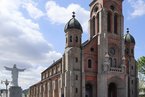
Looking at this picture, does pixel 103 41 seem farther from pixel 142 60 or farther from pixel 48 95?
pixel 48 95

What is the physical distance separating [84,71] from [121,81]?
28.0 ft

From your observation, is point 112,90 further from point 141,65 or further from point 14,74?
point 14,74

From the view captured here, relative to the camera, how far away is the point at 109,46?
222ft

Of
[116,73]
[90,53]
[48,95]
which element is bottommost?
[48,95]

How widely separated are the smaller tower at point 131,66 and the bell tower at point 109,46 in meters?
3.57

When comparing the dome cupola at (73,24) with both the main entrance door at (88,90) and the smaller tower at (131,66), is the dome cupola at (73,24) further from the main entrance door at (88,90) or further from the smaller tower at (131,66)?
the smaller tower at (131,66)

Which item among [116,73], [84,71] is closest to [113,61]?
[116,73]

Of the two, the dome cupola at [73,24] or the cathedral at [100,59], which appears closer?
the cathedral at [100,59]

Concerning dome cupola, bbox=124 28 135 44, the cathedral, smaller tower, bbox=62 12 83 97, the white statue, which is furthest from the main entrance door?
the white statue

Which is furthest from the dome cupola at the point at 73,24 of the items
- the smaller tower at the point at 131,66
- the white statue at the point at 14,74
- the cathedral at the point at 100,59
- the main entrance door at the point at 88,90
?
the white statue at the point at 14,74

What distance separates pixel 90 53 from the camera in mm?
65938

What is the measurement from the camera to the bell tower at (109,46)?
6462 centimetres

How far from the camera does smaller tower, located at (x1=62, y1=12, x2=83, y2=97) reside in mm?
62031

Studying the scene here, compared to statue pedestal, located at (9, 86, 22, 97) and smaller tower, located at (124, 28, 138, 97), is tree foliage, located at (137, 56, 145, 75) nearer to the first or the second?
smaller tower, located at (124, 28, 138, 97)
